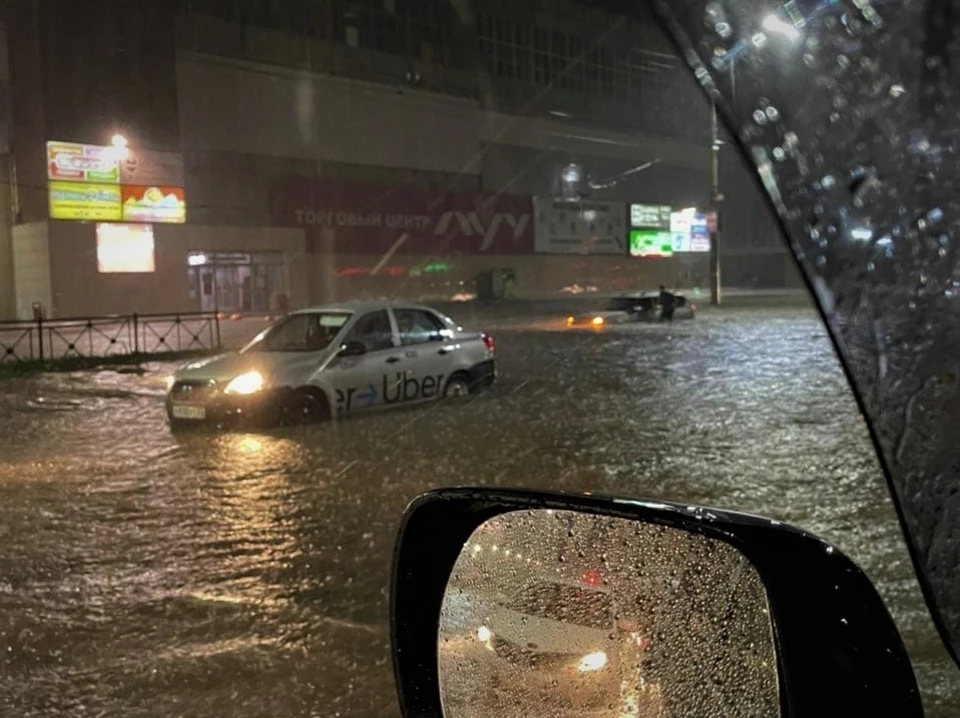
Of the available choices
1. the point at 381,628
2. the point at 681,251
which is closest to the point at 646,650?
the point at 381,628

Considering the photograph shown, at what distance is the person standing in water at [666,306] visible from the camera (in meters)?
30.1

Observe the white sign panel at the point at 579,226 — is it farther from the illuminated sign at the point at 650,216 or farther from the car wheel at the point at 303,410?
the car wheel at the point at 303,410

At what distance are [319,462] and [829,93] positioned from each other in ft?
25.6

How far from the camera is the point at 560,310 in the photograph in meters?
38.1

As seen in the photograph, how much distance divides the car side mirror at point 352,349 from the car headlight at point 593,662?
875 centimetres

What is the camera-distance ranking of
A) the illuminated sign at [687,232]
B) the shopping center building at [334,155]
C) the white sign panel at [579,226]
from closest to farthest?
the shopping center building at [334,155] < the white sign panel at [579,226] < the illuminated sign at [687,232]

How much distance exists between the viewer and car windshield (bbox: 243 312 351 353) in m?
10.6

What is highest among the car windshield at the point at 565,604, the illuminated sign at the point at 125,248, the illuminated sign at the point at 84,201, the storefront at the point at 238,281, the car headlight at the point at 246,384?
the illuminated sign at the point at 84,201

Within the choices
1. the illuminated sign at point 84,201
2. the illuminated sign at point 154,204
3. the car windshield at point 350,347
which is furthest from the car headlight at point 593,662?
the illuminated sign at point 154,204

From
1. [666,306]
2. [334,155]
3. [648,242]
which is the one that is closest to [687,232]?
[648,242]

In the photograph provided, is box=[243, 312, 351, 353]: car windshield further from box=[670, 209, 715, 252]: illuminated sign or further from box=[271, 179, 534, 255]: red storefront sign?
box=[670, 209, 715, 252]: illuminated sign

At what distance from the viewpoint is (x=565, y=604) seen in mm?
1810

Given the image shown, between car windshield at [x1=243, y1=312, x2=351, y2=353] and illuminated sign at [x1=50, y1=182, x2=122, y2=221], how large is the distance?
65.7ft

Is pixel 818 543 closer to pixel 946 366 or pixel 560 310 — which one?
pixel 946 366
